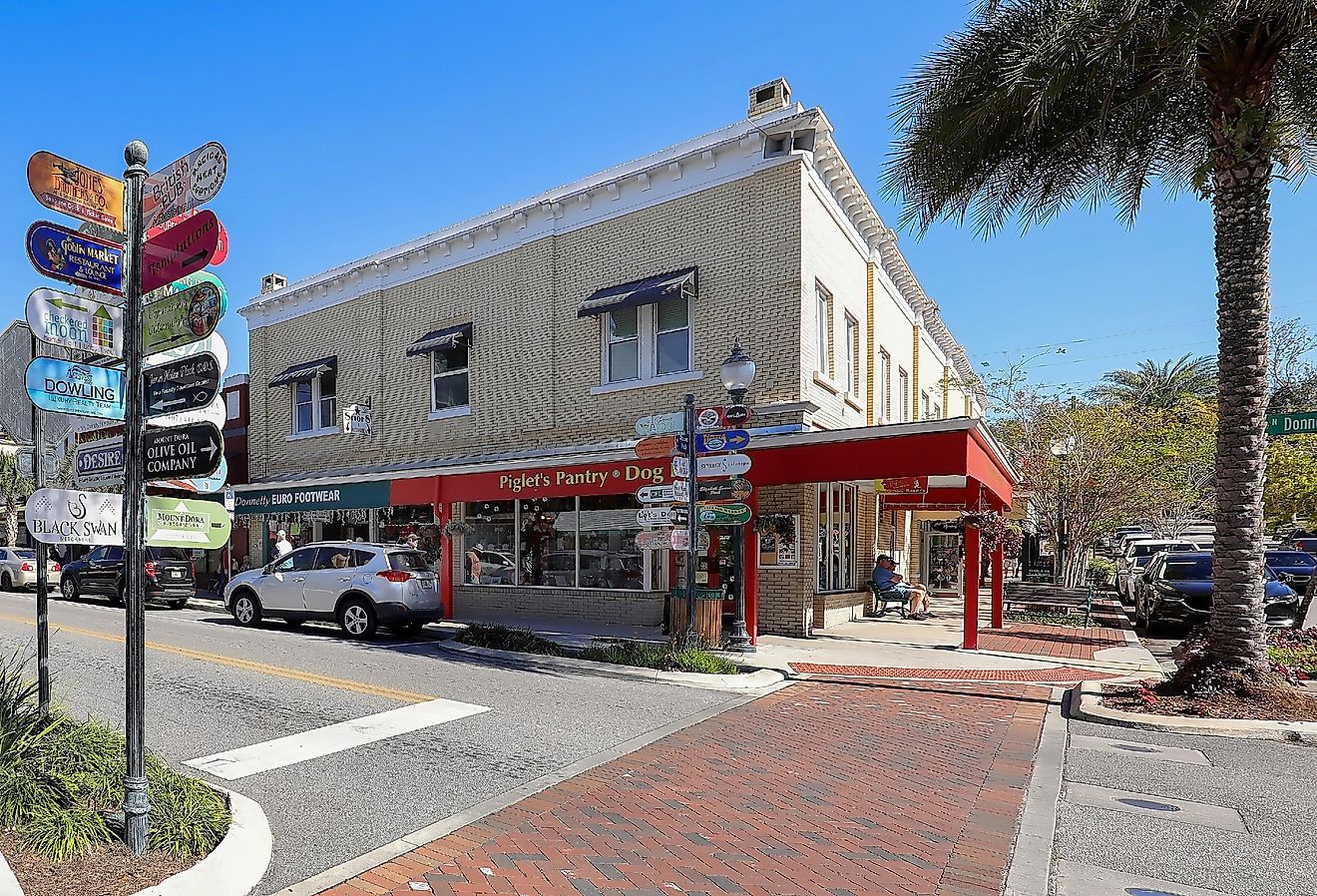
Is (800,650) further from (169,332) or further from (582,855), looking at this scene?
(169,332)

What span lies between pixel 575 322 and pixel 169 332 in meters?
13.2

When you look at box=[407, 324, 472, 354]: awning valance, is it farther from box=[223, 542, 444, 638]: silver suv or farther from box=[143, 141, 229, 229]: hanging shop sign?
box=[143, 141, 229, 229]: hanging shop sign

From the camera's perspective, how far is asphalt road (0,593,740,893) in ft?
18.9

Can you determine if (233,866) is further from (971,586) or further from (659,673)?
(971,586)

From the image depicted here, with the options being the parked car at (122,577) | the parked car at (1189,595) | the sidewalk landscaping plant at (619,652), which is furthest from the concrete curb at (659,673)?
the parked car at (122,577)

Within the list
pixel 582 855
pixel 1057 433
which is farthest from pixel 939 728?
pixel 1057 433

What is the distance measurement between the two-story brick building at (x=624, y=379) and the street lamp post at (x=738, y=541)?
28 cm

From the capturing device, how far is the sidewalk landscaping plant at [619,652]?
36.5ft

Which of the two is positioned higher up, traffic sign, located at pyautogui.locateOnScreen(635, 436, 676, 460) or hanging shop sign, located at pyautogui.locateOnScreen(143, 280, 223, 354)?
hanging shop sign, located at pyautogui.locateOnScreen(143, 280, 223, 354)

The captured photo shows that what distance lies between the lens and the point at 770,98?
1562 centimetres

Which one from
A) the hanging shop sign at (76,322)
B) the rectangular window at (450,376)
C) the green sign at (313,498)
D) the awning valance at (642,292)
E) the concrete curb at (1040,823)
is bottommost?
the concrete curb at (1040,823)

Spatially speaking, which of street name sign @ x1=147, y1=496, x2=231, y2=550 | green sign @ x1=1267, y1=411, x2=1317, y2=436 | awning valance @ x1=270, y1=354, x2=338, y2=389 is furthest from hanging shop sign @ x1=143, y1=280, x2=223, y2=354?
awning valance @ x1=270, y1=354, x2=338, y2=389

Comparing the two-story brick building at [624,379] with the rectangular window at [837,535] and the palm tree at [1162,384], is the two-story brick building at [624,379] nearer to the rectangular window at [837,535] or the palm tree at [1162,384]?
the rectangular window at [837,535]

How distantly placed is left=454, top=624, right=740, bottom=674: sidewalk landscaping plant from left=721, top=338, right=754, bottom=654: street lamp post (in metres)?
0.94
